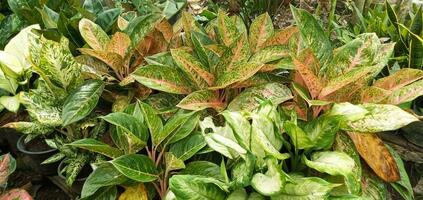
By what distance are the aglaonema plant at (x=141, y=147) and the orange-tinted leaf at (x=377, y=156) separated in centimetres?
45

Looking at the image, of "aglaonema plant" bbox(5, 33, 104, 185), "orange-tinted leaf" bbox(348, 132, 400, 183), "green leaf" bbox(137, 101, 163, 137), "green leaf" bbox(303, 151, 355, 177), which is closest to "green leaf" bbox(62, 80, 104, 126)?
"aglaonema plant" bbox(5, 33, 104, 185)

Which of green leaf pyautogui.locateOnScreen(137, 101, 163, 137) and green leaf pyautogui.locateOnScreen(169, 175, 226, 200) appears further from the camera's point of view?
green leaf pyautogui.locateOnScreen(137, 101, 163, 137)

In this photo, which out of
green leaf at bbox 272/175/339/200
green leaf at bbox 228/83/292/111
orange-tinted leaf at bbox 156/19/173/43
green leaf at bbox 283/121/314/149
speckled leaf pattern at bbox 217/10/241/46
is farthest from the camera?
orange-tinted leaf at bbox 156/19/173/43

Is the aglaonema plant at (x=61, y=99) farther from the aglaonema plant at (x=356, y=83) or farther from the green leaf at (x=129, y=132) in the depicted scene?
the aglaonema plant at (x=356, y=83)

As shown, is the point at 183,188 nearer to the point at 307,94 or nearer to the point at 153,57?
the point at 307,94

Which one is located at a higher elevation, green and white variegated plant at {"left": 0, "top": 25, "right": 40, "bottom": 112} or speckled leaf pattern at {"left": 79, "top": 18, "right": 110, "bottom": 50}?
speckled leaf pattern at {"left": 79, "top": 18, "right": 110, "bottom": 50}

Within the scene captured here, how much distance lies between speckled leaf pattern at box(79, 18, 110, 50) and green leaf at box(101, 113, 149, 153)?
0.37 meters

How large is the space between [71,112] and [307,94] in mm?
733

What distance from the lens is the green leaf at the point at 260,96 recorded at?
1315 millimetres

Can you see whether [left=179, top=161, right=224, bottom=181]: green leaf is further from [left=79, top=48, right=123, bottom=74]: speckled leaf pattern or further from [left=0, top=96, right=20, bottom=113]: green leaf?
[left=0, top=96, right=20, bottom=113]: green leaf

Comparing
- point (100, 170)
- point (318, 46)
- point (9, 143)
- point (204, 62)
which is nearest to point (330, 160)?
point (318, 46)

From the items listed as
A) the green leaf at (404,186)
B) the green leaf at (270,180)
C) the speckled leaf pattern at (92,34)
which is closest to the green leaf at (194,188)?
the green leaf at (270,180)

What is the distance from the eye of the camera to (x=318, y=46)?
1.31 m

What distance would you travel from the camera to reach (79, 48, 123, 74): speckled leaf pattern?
1453 mm
